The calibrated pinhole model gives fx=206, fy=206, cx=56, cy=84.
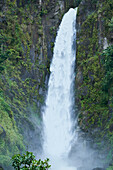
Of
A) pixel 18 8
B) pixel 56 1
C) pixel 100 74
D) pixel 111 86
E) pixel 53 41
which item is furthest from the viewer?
pixel 56 1

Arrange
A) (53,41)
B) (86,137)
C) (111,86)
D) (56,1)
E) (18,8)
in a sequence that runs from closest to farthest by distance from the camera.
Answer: (111,86) < (86,137) < (18,8) < (53,41) < (56,1)

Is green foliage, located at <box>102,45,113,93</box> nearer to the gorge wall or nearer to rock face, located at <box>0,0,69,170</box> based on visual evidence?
the gorge wall

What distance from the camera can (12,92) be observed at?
19.1 meters

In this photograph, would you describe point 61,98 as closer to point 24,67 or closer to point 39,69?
point 39,69

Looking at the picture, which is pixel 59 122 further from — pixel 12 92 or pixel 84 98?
pixel 12 92

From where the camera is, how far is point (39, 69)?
80.0 feet

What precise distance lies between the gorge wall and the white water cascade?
93cm

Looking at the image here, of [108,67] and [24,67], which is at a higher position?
[24,67]

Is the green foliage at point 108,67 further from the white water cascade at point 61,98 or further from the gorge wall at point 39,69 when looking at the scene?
the white water cascade at point 61,98

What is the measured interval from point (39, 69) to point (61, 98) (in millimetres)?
4355

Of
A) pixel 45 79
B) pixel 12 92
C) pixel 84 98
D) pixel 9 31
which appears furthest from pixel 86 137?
pixel 9 31

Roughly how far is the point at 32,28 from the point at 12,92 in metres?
9.94

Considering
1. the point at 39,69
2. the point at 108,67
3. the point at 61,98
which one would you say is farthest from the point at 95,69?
the point at 39,69

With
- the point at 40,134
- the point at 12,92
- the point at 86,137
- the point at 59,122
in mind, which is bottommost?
the point at 86,137
